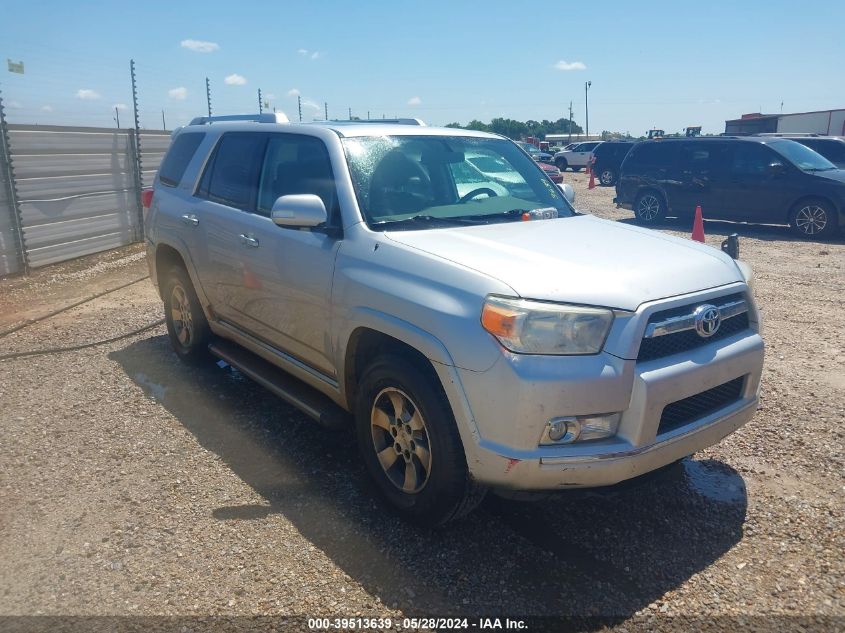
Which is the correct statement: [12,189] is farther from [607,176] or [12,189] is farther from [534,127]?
[534,127]

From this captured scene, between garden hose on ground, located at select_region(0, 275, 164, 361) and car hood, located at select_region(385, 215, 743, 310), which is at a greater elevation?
car hood, located at select_region(385, 215, 743, 310)

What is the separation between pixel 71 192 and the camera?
11352 mm

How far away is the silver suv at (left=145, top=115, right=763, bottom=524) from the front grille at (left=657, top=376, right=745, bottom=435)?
0.01 metres

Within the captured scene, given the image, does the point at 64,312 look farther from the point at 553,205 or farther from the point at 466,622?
the point at 466,622

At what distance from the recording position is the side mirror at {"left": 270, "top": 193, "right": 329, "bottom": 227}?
146 inches

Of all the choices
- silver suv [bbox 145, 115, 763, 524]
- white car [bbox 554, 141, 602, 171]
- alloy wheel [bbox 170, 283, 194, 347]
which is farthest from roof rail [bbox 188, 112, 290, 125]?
white car [bbox 554, 141, 602, 171]

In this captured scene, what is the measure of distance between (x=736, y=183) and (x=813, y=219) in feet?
5.25

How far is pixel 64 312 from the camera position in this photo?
7.96 metres

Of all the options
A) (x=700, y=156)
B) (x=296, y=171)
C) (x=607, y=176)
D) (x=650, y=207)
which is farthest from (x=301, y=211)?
(x=607, y=176)

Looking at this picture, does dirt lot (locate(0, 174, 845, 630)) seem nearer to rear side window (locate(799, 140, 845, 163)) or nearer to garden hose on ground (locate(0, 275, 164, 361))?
garden hose on ground (locate(0, 275, 164, 361))

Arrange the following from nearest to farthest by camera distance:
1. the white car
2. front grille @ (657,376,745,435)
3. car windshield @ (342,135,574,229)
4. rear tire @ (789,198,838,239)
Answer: front grille @ (657,376,745,435) → car windshield @ (342,135,574,229) → rear tire @ (789,198,838,239) → the white car

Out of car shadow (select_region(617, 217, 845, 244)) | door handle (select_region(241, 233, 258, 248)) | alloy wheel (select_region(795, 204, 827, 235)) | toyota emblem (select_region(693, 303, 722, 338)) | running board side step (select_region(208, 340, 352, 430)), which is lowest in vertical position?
car shadow (select_region(617, 217, 845, 244))

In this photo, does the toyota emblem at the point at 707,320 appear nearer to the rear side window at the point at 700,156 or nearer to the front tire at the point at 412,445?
the front tire at the point at 412,445

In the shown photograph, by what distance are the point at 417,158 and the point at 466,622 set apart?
8.80 ft
